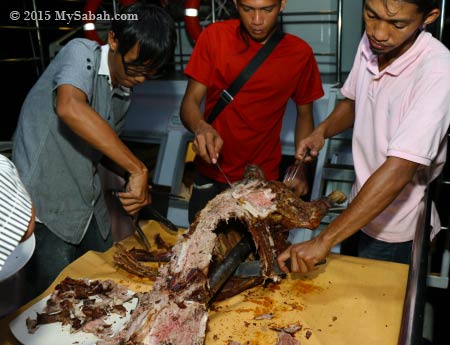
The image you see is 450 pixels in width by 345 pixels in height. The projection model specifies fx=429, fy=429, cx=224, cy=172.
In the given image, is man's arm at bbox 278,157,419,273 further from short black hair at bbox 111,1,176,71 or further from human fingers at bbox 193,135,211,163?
short black hair at bbox 111,1,176,71

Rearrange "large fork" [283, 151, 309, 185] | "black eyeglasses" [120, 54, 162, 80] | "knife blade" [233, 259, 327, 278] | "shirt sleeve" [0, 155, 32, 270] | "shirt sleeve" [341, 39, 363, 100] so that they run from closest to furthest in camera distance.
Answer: "shirt sleeve" [0, 155, 32, 270] → "knife blade" [233, 259, 327, 278] → "black eyeglasses" [120, 54, 162, 80] → "shirt sleeve" [341, 39, 363, 100] → "large fork" [283, 151, 309, 185]

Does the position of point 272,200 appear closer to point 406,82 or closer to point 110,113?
point 406,82

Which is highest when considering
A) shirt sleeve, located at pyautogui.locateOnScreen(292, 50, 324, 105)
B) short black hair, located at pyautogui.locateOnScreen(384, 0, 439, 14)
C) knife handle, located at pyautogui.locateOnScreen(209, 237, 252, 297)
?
short black hair, located at pyautogui.locateOnScreen(384, 0, 439, 14)

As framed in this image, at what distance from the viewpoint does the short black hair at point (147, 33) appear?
5.55ft

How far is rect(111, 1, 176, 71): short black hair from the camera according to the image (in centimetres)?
169

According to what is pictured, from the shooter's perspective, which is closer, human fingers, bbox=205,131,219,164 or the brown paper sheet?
the brown paper sheet

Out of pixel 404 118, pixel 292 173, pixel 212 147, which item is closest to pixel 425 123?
pixel 404 118

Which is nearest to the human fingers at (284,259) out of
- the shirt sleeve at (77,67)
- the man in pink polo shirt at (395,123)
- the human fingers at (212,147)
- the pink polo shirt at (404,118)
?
the man in pink polo shirt at (395,123)

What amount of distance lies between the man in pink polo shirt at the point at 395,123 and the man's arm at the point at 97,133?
0.68 meters

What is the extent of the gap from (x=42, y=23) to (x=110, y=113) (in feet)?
7.37

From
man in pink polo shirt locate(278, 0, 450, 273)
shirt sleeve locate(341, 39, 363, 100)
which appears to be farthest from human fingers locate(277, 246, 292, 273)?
shirt sleeve locate(341, 39, 363, 100)

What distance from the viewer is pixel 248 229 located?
5.55 ft

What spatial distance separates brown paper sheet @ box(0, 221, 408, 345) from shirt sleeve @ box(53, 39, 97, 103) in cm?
76

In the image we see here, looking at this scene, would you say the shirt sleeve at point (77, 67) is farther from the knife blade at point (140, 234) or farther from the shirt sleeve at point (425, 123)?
the shirt sleeve at point (425, 123)
